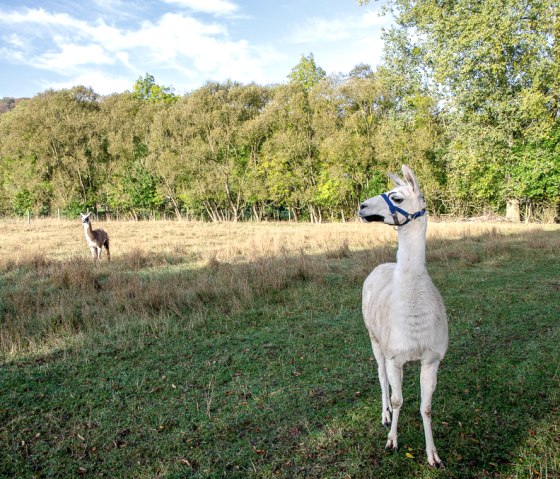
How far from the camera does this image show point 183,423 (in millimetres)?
4145

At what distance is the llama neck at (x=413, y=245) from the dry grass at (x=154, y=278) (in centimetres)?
493

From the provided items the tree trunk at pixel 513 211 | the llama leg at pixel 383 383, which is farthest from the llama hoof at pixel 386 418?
the tree trunk at pixel 513 211

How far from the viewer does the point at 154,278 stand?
10469 millimetres

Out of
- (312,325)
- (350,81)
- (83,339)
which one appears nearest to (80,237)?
(83,339)

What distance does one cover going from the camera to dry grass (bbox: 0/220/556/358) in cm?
730

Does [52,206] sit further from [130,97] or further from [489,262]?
[489,262]

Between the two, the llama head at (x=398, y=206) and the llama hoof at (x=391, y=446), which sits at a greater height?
the llama head at (x=398, y=206)

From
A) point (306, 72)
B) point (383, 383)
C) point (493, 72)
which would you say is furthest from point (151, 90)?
point (383, 383)

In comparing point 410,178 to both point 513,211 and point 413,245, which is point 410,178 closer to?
point 413,245

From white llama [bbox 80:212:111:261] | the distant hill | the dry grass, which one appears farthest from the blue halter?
the distant hill

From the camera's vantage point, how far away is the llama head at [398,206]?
10.3ft

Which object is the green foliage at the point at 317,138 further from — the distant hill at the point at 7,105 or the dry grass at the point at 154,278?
the distant hill at the point at 7,105

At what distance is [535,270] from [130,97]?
40283mm

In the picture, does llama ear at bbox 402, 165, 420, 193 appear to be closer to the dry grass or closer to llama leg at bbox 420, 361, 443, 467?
llama leg at bbox 420, 361, 443, 467
